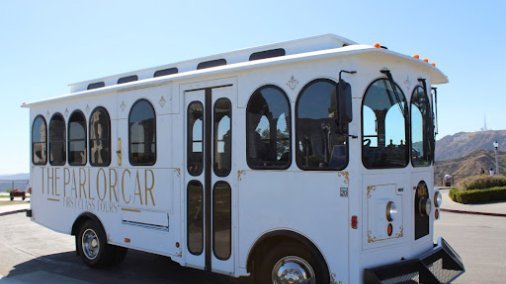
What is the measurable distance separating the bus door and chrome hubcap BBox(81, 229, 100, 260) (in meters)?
2.28

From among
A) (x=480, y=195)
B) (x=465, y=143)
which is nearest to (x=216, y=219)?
(x=480, y=195)

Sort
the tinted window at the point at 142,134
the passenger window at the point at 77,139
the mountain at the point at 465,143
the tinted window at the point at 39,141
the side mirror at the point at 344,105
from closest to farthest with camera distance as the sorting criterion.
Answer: the side mirror at the point at 344,105, the tinted window at the point at 142,134, the passenger window at the point at 77,139, the tinted window at the point at 39,141, the mountain at the point at 465,143

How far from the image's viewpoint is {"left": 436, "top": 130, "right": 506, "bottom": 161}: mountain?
120375 millimetres

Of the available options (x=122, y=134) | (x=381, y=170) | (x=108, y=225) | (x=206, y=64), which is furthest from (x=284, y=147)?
(x=108, y=225)

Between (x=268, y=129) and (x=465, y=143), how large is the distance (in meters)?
143

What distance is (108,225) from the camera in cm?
770

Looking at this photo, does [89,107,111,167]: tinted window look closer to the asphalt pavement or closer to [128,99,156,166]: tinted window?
[128,99,156,166]: tinted window

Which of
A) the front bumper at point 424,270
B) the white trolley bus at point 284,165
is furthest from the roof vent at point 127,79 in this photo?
the front bumper at point 424,270

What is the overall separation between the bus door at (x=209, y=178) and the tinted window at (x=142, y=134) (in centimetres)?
76

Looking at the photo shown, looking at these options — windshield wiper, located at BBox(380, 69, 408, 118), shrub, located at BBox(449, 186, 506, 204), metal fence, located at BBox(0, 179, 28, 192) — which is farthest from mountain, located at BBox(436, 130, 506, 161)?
windshield wiper, located at BBox(380, 69, 408, 118)

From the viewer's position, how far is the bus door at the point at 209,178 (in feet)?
19.7

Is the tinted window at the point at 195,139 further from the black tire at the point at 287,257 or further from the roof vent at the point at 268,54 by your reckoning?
the black tire at the point at 287,257

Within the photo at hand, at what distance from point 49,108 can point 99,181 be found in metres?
2.13

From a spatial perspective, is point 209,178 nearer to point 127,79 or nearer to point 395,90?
point 395,90
